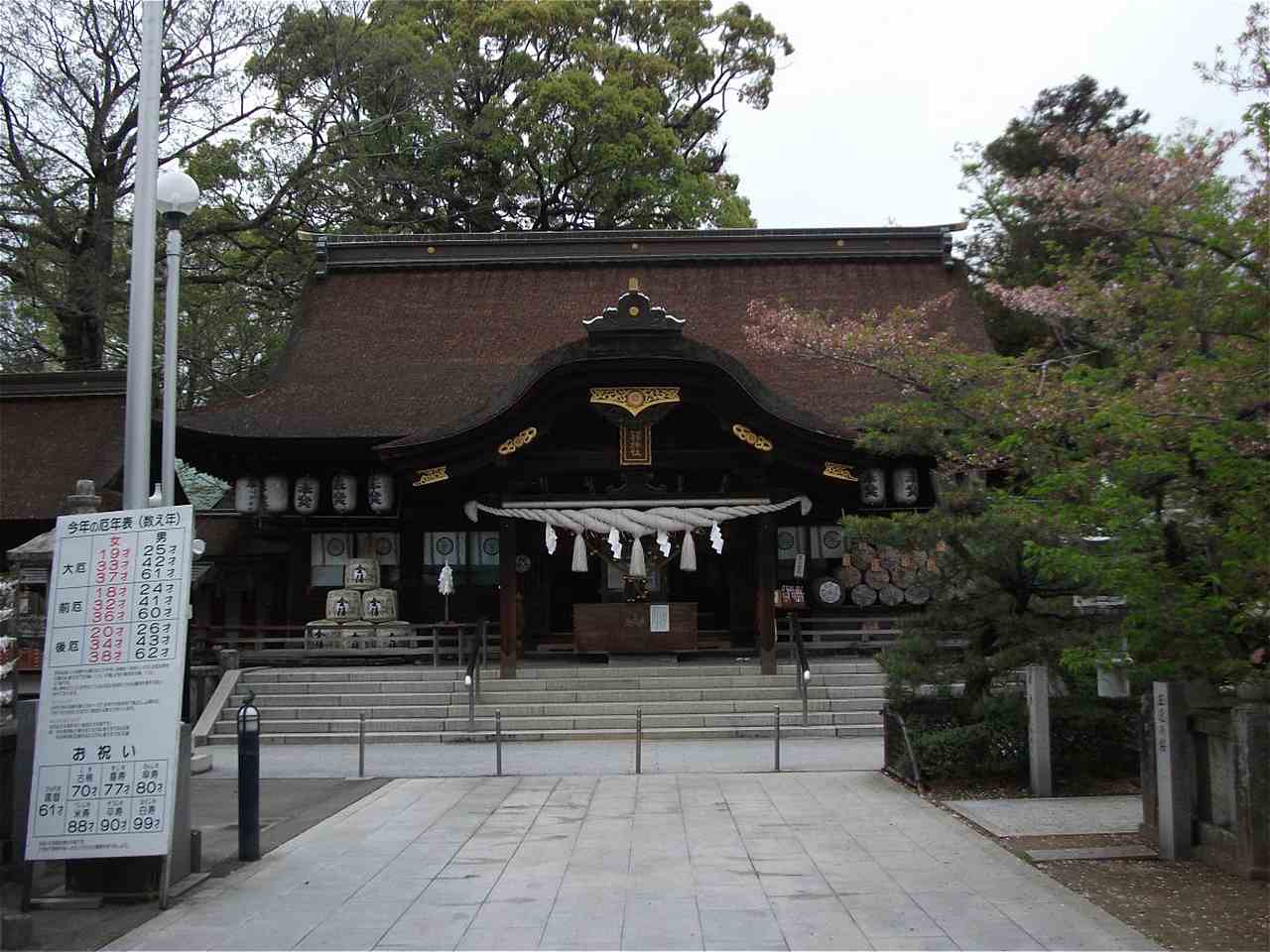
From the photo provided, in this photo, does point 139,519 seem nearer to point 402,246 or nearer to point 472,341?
point 472,341

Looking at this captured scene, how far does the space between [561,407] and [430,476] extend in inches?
95.3

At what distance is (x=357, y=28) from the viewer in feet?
84.9

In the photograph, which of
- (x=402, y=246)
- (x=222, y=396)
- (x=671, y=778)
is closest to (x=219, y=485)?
(x=222, y=396)

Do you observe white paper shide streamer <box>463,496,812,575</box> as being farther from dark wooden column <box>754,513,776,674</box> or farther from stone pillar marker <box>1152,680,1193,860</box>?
stone pillar marker <box>1152,680,1193,860</box>

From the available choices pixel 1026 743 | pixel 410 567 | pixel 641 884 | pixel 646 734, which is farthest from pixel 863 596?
pixel 641 884

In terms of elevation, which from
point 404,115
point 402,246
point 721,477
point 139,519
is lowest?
point 139,519

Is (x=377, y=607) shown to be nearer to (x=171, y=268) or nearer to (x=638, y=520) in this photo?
(x=638, y=520)

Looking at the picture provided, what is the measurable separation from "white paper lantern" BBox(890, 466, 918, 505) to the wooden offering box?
4.38 m

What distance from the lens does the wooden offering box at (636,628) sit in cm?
1820

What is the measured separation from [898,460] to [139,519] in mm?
14867

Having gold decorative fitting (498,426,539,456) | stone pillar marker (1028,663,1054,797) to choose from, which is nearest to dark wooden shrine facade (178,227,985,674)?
gold decorative fitting (498,426,539,456)

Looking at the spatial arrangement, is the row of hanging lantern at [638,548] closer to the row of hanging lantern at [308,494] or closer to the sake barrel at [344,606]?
the row of hanging lantern at [308,494]

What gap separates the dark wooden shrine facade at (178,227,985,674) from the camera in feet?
57.7

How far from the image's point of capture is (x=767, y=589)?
17.8 meters
